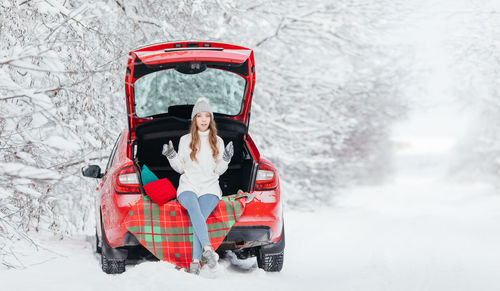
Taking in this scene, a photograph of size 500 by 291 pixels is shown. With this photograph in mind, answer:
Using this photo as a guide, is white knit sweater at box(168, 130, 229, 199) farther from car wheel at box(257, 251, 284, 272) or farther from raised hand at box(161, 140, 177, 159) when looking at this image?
car wheel at box(257, 251, 284, 272)

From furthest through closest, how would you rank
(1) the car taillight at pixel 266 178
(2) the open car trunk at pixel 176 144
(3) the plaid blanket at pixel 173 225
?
(2) the open car trunk at pixel 176 144
(1) the car taillight at pixel 266 178
(3) the plaid blanket at pixel 173 225

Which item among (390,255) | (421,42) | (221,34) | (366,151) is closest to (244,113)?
(390,255)

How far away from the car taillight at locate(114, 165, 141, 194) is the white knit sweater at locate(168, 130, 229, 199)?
1.35 ft

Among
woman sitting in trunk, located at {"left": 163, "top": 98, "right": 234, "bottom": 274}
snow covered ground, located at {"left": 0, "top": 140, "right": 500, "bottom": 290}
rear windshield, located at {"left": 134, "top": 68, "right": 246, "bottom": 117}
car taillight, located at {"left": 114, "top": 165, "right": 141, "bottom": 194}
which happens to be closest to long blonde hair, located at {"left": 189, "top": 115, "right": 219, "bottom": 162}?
woman sitting in trunk, located at {"left": 163, "top": 98, "right": 234, "bottom": 274}

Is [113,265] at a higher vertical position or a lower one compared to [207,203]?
lower

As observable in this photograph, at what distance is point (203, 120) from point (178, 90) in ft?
17.6

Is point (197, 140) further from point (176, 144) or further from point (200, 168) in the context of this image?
point (176, 144)

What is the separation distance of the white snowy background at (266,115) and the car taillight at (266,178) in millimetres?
822

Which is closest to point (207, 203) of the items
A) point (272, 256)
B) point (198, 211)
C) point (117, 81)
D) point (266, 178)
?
point (198, 211)

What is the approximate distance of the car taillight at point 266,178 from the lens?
17.7 ft

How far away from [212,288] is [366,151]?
75.0 feet

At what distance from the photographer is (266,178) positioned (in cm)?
542

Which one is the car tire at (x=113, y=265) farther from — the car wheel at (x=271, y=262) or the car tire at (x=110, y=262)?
the car wheel at (x=271, y=262)

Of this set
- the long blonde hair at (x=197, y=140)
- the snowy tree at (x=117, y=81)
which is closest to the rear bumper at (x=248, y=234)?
the long blonde hair at (x=197, y=140)
